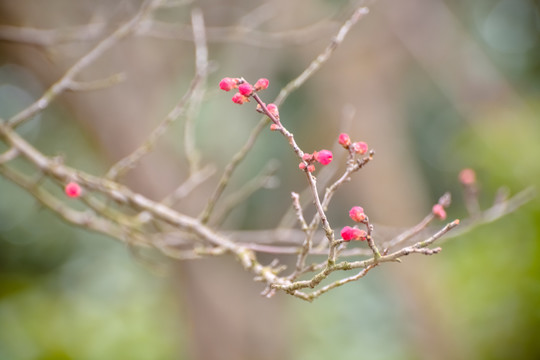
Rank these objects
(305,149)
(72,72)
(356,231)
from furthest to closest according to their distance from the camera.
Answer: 1. (305,149)
2. (72,72)
3. (356,231)

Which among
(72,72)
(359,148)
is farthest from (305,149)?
(359,148)

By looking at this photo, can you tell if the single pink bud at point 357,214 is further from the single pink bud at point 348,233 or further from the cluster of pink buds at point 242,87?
the cluster of pink buds at point 242,87

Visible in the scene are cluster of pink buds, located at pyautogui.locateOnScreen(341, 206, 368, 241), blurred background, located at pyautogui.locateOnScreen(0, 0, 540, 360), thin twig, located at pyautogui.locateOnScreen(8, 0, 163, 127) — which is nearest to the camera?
cluster of pink buds, located at pyautogui.locateOnScreen(341, 206, 368, 241)

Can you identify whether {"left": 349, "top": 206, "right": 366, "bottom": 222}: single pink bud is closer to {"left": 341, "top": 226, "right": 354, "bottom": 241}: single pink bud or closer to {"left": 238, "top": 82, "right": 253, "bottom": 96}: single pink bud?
{"left": 341, "top": 226, "right": 354, "bottom": 241}: single pink bud

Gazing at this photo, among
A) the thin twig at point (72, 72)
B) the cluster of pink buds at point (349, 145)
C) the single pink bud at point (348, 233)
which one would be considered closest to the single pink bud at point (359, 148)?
the cluster of pink buds at point (349, 145)

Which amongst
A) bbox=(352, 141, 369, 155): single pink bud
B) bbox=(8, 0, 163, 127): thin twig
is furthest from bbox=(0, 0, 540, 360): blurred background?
bbox=(352, 141, 369, 155): single pink bud

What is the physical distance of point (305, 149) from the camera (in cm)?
405

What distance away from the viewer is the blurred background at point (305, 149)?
2.73m

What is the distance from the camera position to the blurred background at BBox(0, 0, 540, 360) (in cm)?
273

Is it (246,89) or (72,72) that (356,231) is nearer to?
(246,89)

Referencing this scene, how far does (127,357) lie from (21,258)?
332cm

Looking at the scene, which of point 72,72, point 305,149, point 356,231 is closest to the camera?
point 356,231

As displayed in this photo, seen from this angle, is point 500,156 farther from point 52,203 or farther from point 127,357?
point 127,357

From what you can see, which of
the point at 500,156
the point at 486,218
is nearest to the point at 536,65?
the point at 500,156
